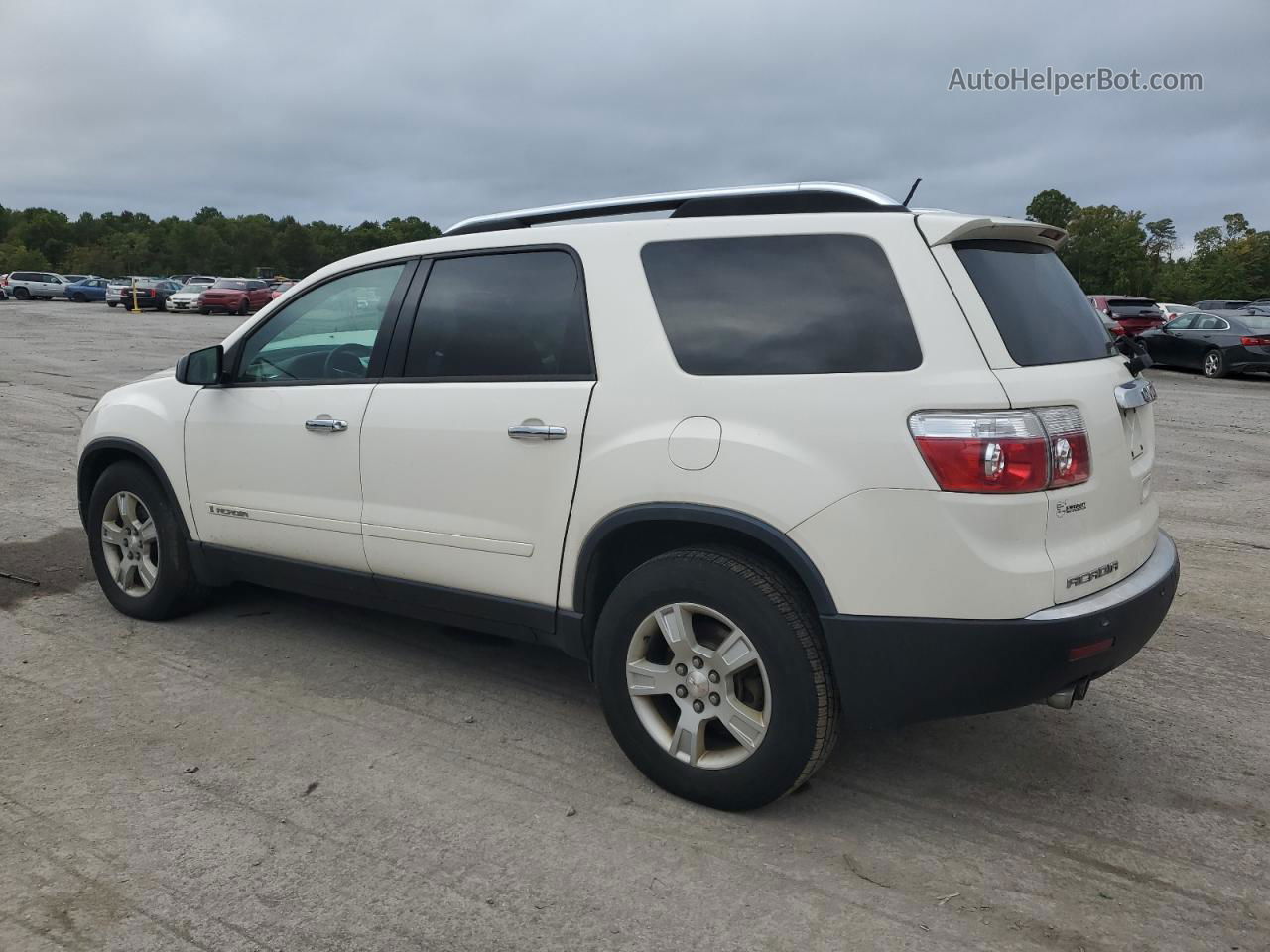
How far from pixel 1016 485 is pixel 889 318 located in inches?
23.5

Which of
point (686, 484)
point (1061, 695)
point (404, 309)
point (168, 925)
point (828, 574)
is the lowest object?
point (168, 925)

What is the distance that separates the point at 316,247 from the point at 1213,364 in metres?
117

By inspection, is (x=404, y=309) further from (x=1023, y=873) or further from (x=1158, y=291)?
(x=1158, y=291)

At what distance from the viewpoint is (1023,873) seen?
9.57 feet

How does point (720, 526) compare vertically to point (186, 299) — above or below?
below

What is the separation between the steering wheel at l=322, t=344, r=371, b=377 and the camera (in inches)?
165

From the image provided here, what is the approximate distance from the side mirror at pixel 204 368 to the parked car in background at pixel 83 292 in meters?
56.1

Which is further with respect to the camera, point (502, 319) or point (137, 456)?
point (137, 456)

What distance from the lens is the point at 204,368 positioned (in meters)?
4.55

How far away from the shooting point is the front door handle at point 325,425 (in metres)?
4.09

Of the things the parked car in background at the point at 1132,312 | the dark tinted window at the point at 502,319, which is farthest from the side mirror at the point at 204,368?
the parked car in background at the point at 1132,312

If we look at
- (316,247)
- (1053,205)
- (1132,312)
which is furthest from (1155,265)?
(316,247)

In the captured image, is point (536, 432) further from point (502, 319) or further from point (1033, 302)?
point (1033, 302)

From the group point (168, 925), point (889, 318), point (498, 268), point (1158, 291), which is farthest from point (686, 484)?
point (1158, 291)
